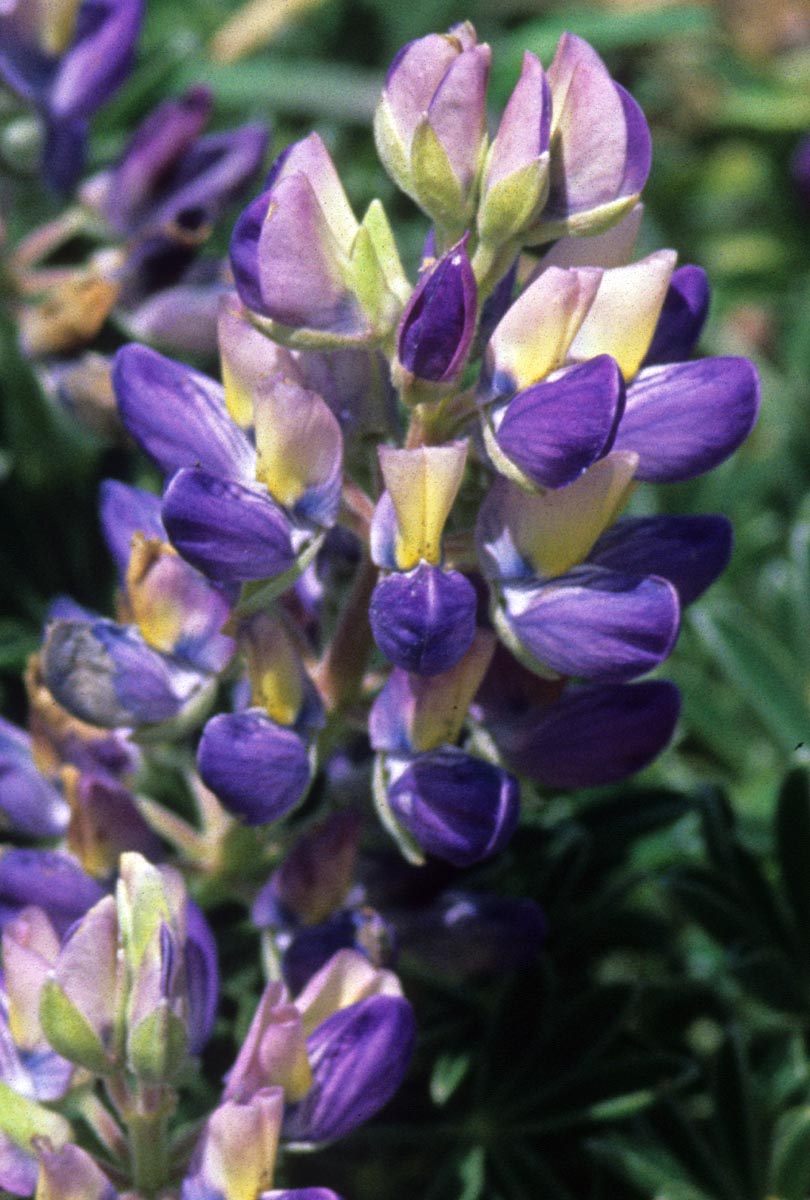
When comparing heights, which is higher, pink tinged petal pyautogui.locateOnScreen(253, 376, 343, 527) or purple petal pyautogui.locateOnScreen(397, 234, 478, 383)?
purple petal pyautogui.locateOnScreen(397, 234, 478, 383)

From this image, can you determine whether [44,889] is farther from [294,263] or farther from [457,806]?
[294,263]

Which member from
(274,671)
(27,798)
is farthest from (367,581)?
(27,798)

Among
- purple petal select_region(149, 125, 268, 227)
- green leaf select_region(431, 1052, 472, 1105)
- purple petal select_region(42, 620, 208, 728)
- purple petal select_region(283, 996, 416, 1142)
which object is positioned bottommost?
green leaf select_region(431, 1052, 472, 1105)

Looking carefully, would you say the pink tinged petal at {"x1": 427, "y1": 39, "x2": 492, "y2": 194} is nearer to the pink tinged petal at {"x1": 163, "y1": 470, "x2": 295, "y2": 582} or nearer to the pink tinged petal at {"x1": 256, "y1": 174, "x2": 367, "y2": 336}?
the pink tinged petal at {"x1": 256, "y1": 174, "x2": 367, "y2": 336}

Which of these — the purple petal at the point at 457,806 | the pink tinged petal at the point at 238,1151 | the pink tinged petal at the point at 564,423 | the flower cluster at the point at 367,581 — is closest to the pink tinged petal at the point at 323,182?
the flower cluster at the point at 367,581

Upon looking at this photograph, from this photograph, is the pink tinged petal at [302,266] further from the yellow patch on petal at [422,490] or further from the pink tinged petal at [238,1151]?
→ the pink tinged petal at [238,1151]

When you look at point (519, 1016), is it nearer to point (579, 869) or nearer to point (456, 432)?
point (579, 869)

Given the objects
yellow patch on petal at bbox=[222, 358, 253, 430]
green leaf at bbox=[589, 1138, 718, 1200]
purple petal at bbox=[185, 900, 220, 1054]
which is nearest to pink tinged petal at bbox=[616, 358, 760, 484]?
yellow patch on petal at bbox=[222, 358, 253, 430]

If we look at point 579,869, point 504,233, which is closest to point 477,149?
point 504,233
